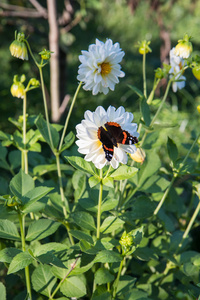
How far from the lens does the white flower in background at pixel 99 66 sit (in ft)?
2.25

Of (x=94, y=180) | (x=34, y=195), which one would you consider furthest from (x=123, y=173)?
(x=34, y=195)

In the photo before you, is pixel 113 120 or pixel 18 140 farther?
pixel 18 140

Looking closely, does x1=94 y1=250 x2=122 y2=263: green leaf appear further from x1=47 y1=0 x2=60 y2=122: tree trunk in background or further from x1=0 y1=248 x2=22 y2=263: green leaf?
x1=47 y1=0 x2=60 y2=122: tree trunk in background

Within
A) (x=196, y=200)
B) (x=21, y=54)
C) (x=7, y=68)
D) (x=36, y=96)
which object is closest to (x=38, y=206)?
(x=21, y=54)

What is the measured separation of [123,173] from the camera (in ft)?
2.05

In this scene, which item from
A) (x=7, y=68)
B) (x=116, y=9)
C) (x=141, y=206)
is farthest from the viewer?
(x=116, y=9)

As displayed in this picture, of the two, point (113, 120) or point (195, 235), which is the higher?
point (113, 120)

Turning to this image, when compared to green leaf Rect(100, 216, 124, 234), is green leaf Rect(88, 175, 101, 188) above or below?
above

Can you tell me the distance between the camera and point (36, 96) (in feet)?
7.93

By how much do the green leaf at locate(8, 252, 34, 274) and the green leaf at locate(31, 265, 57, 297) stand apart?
0.13m

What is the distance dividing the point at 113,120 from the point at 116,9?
3.97m

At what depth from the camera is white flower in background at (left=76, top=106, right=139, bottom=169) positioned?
57 cm

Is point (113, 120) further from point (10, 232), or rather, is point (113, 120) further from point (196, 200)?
point (196, 200)

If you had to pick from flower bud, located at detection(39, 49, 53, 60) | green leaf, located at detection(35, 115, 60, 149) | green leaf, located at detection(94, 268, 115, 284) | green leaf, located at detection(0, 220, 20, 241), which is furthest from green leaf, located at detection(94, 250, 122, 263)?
flower bud, located at detection(39, 49, 53, 60)
